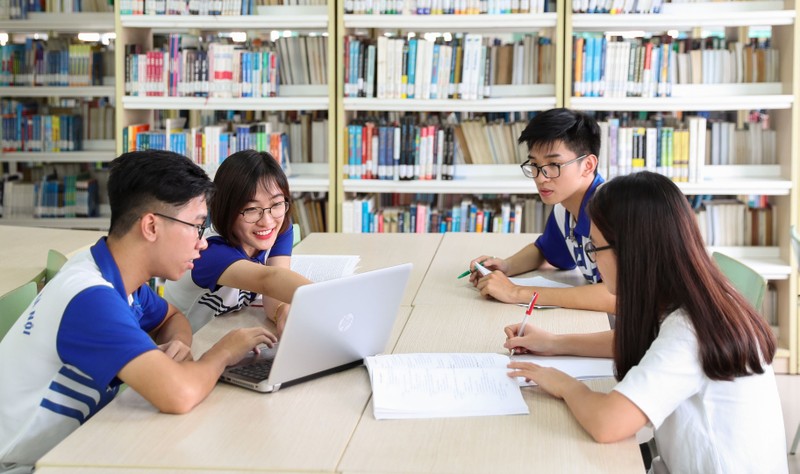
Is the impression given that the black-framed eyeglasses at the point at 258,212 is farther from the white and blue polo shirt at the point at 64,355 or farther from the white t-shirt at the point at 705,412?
the white t-shirt at the point at 705,412

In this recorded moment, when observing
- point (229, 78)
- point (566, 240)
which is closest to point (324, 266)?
point (566, 240)

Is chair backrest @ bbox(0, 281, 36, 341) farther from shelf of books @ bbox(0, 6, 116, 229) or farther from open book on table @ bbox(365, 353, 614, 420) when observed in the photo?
shelf of books @ bbox(0, 6, 116, 229)

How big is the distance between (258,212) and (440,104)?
2.05 meters

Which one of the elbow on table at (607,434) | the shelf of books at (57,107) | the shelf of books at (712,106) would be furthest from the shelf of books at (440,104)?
the elbow on table at (607,434)

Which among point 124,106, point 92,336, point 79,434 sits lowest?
point 79,434

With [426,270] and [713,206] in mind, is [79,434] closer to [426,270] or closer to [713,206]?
[426,270]

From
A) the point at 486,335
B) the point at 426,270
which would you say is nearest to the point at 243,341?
the point at 486,335

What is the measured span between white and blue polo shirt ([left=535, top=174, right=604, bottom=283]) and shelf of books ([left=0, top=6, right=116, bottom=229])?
10.4ft

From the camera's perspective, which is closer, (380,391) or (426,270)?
(380,391)

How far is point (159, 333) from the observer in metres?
2.18

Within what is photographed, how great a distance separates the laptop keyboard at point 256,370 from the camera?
1.80 meters

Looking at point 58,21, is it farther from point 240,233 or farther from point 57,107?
point 240,233

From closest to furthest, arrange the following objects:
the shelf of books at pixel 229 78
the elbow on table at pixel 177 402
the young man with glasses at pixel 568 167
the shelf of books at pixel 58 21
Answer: the elbow on table at pixel 177 402 < the young man with glasses at pixel 568 167 < the shelf of books at pixel 229 78 < the shelf of books at pixel 58 21

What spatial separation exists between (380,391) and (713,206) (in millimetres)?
3134
